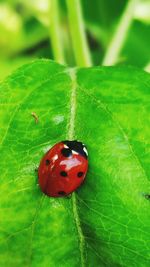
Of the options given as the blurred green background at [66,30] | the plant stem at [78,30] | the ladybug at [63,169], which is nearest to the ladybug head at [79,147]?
the ladybug at [63,169]

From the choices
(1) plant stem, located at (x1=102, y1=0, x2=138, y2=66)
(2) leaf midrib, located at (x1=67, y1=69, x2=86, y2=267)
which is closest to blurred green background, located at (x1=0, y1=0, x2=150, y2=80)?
(1) plant stem, located at (x1=102, y1=0, x2=138, y2=66)

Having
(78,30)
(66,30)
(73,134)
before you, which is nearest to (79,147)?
(73,134)

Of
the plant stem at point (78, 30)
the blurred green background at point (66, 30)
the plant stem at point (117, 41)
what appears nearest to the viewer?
the plant stem at point (78, 30)

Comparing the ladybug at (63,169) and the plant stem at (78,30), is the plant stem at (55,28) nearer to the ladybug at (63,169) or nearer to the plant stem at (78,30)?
the plant stem at (78,30)

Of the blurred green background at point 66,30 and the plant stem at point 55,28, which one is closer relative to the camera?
the plant stem at point 55,28

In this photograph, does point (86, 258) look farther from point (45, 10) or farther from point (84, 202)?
point (45, 10)

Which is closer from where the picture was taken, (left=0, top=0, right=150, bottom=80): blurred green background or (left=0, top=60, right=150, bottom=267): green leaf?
(left=0, top=60, right=150, bottom=267): green leaf

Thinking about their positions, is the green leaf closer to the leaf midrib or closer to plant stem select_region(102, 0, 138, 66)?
the leaf midrib

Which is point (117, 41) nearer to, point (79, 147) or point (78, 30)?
point (78, 30)
